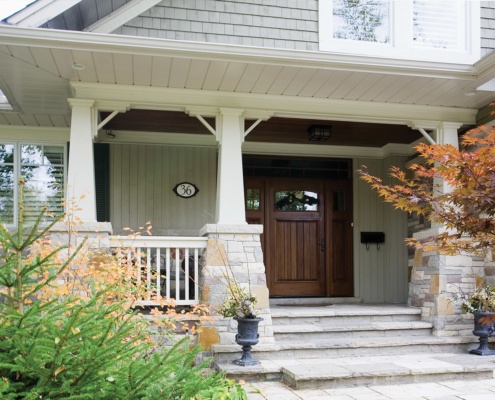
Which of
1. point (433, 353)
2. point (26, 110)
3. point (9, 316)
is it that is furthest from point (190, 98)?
point (9, 316)

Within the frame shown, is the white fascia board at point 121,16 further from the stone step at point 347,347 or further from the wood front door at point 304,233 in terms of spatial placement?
the stone step at point 347,347

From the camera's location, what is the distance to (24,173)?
6.74m

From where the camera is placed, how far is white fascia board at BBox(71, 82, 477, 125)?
555 centimetres

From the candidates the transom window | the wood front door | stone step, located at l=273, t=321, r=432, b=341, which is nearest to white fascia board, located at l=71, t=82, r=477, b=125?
the transom window

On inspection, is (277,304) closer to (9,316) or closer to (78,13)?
(78,13)

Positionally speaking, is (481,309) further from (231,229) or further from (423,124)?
(231,229)

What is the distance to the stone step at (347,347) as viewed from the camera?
5.21m

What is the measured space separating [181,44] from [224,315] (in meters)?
2.60

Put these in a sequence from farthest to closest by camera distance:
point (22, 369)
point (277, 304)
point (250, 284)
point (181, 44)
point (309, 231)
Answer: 1. point (309, 231)
2. point (277, 304)
3. point (250, 284)
4. point (181, 44)
5. point (22, 369)

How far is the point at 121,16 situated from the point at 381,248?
5121 millimetres

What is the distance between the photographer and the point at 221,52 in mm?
4973

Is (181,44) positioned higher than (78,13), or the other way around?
(78,13)

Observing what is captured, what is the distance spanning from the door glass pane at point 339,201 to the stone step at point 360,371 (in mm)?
3205

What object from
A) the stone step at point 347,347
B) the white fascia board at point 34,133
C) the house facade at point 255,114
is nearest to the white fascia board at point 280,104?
the house facade at point 255,114
